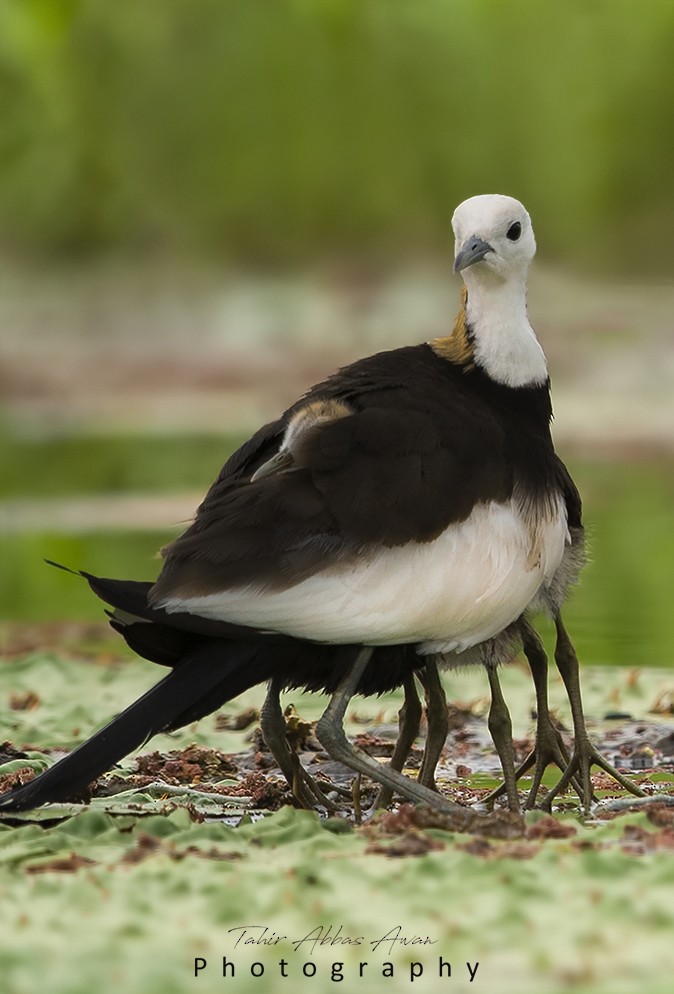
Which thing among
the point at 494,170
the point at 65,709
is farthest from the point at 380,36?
the point at 65,709

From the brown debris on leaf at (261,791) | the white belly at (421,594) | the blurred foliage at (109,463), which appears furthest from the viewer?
the blurred foliage at (109,463)

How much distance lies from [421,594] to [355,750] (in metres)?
0.50

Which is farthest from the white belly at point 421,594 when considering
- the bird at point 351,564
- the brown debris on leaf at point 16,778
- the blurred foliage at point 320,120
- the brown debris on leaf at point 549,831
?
the blurred foliage at point 320,120

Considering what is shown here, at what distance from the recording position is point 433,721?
545 centimetres

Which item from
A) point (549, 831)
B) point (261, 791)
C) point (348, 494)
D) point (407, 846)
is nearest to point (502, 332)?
point (348, 494)

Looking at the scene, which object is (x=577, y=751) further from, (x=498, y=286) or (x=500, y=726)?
(x=498, y=286)

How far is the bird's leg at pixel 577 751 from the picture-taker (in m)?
5.43

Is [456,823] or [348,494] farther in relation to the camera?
[348,494]

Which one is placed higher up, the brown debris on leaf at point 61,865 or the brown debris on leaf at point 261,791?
the brown debris on leaf at point 261,791

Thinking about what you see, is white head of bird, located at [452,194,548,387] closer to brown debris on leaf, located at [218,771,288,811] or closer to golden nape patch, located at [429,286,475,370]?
golden nape patch, located at [429,286,475,370]

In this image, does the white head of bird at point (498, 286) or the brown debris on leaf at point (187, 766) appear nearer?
the white head of bird at point (498, 286)

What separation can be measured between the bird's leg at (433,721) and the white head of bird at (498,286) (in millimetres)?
902

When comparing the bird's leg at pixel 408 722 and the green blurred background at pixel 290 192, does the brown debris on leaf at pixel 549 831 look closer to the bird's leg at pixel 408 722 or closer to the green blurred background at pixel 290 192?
the bird's leg at pixel 408 722

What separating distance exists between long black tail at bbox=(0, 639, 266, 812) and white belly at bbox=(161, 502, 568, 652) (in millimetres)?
187
